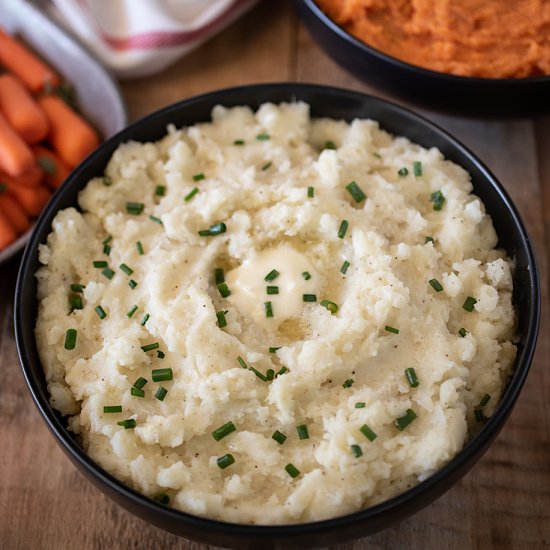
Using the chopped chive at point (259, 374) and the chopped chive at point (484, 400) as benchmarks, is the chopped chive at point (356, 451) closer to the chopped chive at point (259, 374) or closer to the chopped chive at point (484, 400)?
the chopped chive at point (259, 374)

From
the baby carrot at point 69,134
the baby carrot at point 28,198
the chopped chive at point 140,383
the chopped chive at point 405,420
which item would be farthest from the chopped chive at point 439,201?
the baby carrot at point 28,198

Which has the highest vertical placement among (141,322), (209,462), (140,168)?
(140,168)

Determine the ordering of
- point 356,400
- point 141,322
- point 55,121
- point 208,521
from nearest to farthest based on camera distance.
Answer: point 208,521, point 356,400, point 141,322, point 55,121

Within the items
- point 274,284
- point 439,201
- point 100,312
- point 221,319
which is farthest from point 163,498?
point 439,201

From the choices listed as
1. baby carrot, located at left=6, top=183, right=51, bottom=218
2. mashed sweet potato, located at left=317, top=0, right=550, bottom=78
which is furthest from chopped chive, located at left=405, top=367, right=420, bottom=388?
baby carrot, located at left=6, top=183, right=51, bottom=218

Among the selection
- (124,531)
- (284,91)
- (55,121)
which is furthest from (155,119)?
(124,531)

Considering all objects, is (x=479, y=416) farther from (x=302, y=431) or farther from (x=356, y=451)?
(x=302, y=431)

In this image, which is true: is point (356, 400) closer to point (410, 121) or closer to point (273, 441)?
point (273, 441)
